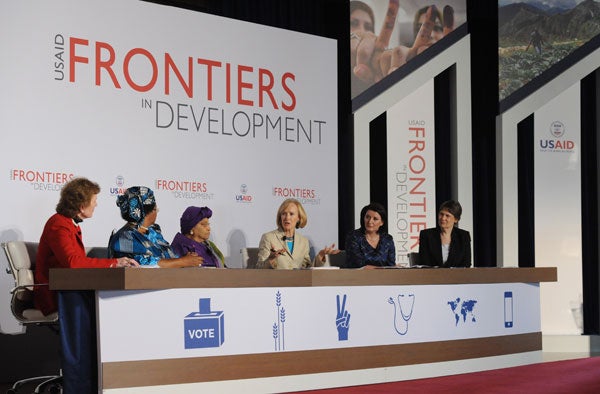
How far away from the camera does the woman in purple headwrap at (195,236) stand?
5.33m

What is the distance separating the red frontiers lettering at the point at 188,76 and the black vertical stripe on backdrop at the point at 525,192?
225 cm

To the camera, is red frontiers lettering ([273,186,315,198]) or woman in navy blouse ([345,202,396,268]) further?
red frontiers lettering ([273,186,315,198])

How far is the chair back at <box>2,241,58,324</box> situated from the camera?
4.88m

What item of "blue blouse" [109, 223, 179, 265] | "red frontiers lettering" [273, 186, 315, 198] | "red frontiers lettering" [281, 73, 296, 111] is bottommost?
"blue blouse" [109, 223, 179, 265]

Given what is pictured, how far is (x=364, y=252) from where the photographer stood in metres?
6.02

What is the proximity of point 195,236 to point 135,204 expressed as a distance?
0.75 meters

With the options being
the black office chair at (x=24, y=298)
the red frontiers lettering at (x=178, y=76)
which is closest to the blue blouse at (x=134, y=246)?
the black office chair at (x=24, y=298)

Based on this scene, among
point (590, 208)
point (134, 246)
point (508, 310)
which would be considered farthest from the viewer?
point (590, 208)

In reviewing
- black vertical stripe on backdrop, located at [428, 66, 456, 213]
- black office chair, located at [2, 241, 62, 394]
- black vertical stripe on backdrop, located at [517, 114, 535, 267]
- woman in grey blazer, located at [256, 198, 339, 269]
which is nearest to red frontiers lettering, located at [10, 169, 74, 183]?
black office chair, located at [2, 241, 62, 394]

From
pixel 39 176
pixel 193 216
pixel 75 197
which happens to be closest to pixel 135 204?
pixel 75 197

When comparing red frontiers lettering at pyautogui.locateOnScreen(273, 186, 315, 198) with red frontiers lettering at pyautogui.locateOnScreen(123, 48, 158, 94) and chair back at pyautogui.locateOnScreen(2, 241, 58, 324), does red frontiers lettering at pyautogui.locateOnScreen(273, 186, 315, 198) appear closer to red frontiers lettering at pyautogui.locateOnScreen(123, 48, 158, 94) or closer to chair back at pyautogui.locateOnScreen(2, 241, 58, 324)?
red frontiers lettering at pyautogui.locateOnScreen(123, 48, 158, 94)

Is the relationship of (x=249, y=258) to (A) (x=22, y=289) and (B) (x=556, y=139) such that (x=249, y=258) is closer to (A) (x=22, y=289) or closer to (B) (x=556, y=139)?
(A) (x=22, y=289)

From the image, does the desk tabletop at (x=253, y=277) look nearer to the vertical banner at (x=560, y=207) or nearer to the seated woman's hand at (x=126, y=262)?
the seated woman's hand at (x=126, y=262)

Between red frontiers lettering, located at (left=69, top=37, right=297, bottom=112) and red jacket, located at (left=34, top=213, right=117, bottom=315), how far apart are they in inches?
57.3
